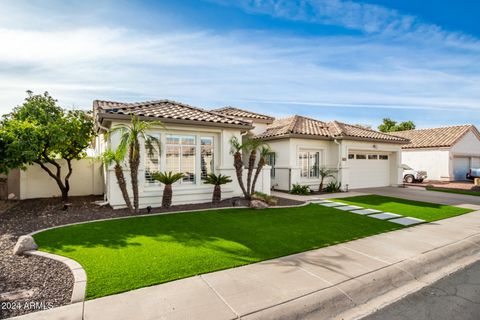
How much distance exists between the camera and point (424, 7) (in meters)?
10.8

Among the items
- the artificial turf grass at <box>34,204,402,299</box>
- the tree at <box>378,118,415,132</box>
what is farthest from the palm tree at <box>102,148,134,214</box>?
the tree at <box>378,118,415,132</box>

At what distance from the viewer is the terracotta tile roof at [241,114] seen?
19.8 metres

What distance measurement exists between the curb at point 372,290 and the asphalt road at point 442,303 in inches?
5.4

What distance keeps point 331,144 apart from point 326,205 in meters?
7.08

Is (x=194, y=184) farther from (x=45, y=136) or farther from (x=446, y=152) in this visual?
(x=446, y=152)

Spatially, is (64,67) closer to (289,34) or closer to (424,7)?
(289,34)

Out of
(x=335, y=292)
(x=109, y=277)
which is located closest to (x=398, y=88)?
(x=335, y=292)

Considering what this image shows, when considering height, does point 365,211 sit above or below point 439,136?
below

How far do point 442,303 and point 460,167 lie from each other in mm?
30582

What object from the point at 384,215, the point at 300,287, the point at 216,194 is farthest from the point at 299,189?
the point at 300,287

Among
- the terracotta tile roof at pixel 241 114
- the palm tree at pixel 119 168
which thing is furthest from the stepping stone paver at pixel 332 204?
the terracotta tile roof at pixel 241 114

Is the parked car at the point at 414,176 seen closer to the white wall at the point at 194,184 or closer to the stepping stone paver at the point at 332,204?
the stepping stone paver at the point at 332,204

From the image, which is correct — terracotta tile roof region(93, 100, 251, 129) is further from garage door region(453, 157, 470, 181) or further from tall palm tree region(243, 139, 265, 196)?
garage door region(453, 157, 470, 181)

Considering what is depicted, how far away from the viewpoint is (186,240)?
6.62 meters
